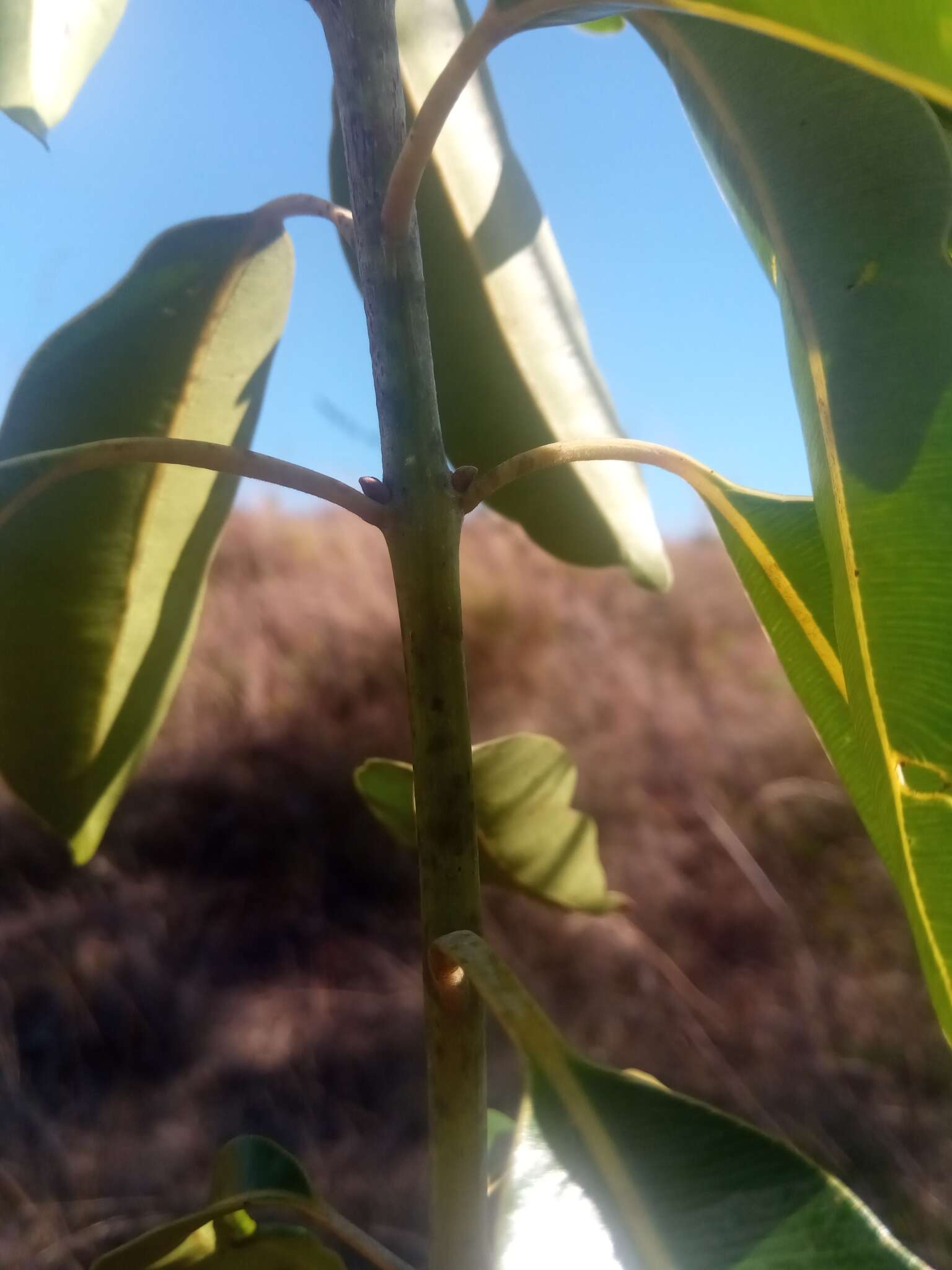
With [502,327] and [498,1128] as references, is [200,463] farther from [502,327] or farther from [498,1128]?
[498,1128]

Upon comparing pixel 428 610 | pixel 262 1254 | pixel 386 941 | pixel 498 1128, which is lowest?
pixel 386 941

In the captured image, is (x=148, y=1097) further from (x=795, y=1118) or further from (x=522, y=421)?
(x=522, y=421)

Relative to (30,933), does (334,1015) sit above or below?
below

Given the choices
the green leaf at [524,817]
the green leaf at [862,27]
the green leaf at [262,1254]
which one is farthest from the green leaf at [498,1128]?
the green leaf at [862,27]

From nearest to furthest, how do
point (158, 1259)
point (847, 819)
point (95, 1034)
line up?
point (158, 1259)
point (95, 1034)
point (847, 819)

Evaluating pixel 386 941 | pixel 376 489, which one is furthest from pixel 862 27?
pixel 386 941

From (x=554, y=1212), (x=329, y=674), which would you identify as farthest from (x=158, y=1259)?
(x=329, y=674)

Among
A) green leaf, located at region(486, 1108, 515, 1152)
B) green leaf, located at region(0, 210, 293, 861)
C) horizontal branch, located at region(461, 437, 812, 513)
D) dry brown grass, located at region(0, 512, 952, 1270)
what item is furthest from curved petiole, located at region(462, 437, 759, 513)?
dry brown grass, located at region(0, 512, 952, 1270)

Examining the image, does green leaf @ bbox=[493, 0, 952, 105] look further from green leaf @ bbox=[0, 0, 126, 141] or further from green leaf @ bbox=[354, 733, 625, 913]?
green leaf @ bbox=[354, 733, 625, 913]
